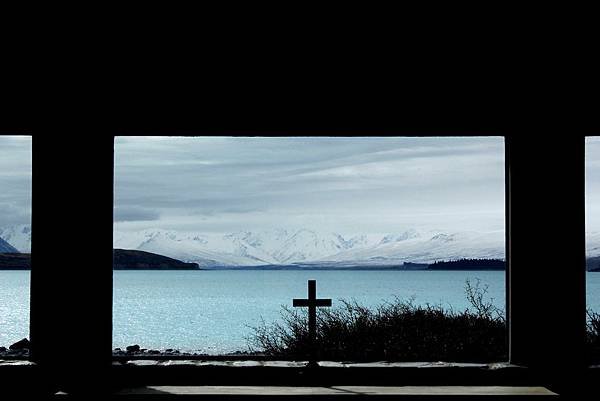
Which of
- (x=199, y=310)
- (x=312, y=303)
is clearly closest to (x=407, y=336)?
(x=312, y=303)

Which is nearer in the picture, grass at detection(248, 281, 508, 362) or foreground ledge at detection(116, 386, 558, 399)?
foreground ledge at detection(116, 386, 558, 399)

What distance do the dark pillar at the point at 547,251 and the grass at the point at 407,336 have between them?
493cm

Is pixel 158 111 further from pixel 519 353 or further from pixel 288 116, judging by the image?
pixel 519 353

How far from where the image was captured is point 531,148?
4.09m

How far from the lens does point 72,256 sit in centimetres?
400

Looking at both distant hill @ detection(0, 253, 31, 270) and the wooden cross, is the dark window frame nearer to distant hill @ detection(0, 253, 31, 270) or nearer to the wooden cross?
the wooden cross

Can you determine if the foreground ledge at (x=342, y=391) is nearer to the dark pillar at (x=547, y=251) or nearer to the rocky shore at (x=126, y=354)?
the dark pillar at (x=547, y=251)

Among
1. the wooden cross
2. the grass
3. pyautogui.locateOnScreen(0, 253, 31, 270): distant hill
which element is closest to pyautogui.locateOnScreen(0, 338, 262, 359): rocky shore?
the wooden cross

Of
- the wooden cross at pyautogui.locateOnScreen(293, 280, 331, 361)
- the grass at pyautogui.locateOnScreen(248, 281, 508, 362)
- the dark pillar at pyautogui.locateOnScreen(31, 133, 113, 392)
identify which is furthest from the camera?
the grass at pyautogui.locateOnScreen(248, 281, 508, 362)

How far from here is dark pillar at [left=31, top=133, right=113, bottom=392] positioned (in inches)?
156

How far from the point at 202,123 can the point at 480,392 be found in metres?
1.64

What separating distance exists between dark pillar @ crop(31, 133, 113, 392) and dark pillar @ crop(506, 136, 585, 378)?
179cm

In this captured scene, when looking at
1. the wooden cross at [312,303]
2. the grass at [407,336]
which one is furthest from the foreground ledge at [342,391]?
the grass at [407,336]

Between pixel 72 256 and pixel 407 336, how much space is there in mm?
6076
